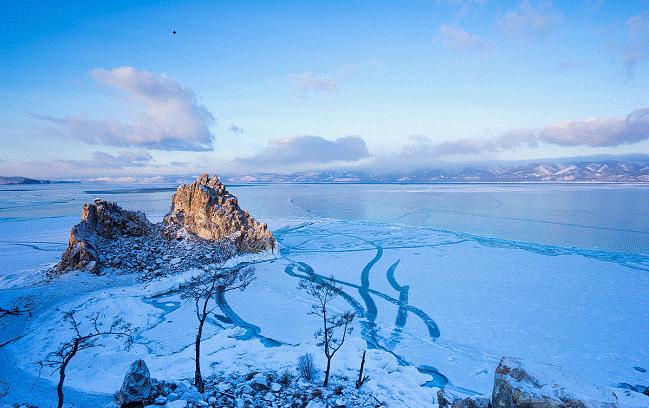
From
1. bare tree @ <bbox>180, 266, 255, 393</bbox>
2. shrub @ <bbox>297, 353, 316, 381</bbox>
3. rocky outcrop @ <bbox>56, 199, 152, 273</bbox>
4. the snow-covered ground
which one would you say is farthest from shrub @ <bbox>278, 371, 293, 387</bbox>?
rocky outcrop @ <bbox>56, 199, 152, 273</bbox>

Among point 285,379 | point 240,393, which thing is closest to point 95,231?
point 240,393

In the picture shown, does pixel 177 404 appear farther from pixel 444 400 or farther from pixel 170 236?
pixel 170 236

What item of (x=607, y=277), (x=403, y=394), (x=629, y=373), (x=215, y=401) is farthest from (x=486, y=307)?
(x=215, y=401)

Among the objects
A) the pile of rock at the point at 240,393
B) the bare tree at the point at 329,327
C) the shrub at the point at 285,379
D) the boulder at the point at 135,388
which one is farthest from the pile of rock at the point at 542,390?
the boulder at the point at 135,388

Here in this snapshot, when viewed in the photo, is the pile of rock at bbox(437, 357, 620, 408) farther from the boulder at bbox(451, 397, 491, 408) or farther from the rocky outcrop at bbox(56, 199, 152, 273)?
the rocky outcrop at bbox(56, 199, 152, 273)

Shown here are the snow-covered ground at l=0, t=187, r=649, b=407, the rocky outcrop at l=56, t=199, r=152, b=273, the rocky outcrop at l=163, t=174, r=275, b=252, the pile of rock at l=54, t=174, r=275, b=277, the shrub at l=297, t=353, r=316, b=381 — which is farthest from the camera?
the rocky outcrop at l=163, t=174, r=275, b=252

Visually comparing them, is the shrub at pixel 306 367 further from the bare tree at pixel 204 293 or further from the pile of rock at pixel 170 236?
the pile of rock at pixel 170 236
